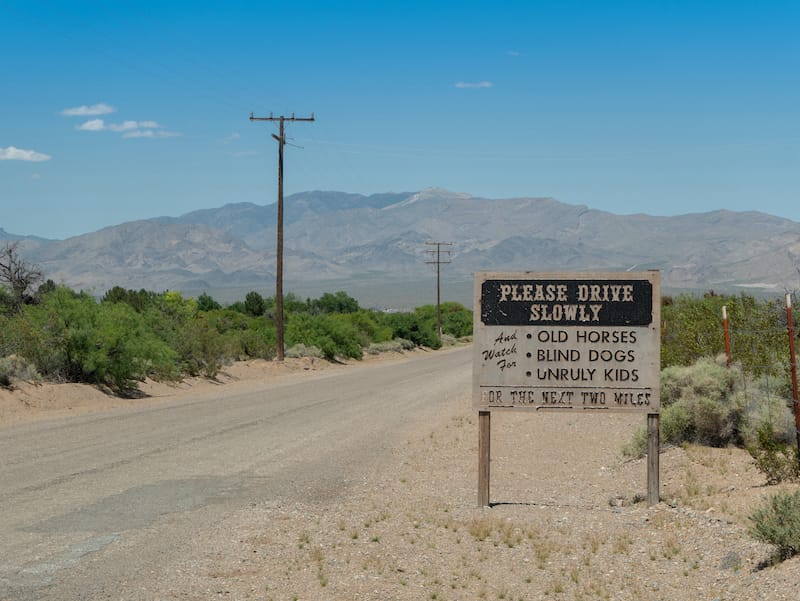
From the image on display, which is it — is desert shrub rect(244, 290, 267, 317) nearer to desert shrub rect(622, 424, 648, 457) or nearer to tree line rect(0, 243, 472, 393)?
tree line rect(0, 243, 472, 393)

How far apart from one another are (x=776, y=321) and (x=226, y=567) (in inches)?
530

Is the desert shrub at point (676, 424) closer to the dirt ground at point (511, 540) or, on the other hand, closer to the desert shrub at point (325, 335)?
the dirt ground at point (511, 540)

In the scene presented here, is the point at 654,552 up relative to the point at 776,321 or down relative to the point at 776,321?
down

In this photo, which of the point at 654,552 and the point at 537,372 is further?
the point at 537,372

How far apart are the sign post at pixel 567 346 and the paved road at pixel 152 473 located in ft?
8.46

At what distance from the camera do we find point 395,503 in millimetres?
11578

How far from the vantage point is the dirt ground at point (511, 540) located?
8195 mm

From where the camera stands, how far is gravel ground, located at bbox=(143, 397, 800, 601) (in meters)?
8.20

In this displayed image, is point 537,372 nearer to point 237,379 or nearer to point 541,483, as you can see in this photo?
point 541,483

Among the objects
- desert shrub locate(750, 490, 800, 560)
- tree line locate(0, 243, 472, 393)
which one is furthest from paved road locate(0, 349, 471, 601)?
desert shrub locate(750, 490, 800, 560)

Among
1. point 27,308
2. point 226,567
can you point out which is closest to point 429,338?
point 27,308

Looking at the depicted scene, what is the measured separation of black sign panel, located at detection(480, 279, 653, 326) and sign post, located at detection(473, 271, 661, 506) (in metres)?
0.01

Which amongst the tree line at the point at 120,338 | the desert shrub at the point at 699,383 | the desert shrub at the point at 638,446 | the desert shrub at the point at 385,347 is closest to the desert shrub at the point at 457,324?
the desert shrub at the point at 385,347

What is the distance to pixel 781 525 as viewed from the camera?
8.62 metres
